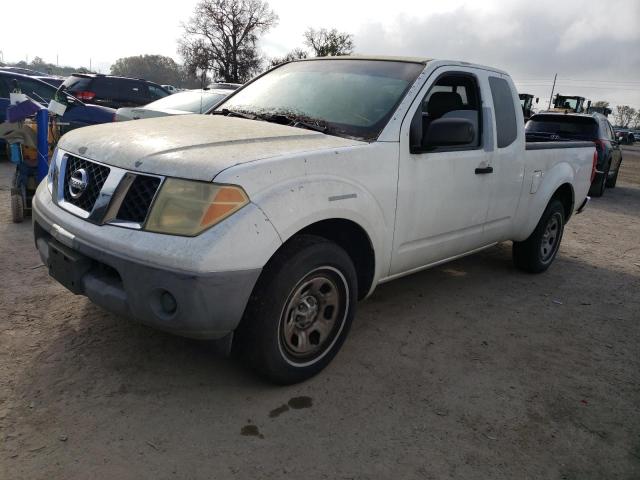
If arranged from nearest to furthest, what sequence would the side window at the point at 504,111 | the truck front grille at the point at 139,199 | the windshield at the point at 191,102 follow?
the truck front grille at the point at 139,199 < the side window at the point at 504,111 < the windshield at the point at 191,102

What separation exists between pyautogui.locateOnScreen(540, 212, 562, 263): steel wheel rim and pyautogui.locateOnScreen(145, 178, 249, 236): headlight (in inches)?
157

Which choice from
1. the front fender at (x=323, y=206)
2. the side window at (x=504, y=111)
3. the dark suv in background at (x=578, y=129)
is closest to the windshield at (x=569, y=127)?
the dark suv in background at (x=578, y=129)

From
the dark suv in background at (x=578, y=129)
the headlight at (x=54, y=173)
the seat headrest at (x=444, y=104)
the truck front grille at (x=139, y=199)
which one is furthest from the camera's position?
the dark suv in background at (x=578, y=129)

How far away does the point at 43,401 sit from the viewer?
2.65 meters

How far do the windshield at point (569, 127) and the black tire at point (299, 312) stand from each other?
32.1 feet

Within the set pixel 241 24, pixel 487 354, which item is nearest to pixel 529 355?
pixel 487 354

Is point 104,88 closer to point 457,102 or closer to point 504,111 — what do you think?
point 457,102

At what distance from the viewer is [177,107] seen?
25.9ft

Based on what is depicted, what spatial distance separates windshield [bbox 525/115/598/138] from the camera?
450 inches

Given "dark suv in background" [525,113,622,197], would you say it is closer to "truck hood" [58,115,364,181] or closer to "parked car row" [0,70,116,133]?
"parked car row" [0,70,116,133]

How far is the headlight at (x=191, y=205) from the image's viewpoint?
2.41m

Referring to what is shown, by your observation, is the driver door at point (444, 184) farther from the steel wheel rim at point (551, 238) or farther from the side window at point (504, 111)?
the steel wheel rim at point (551, 238)

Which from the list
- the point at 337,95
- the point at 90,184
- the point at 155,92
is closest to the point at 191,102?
the point at 337,95

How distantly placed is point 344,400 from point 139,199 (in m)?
1.49
